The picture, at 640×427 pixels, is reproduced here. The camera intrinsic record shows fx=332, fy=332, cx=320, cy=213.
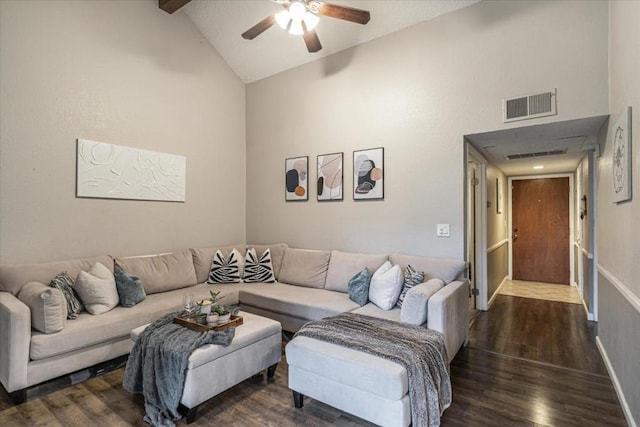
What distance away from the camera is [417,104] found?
3.44 meters

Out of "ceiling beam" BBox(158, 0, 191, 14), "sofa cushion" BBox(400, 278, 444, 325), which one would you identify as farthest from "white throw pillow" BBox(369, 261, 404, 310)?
"ceiling beam" BBox(158, 0, 191, 14)

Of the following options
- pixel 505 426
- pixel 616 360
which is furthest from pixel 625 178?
pixel 505 426

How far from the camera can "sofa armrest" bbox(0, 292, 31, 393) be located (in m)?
2.17

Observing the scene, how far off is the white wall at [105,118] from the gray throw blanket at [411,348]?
2.50m

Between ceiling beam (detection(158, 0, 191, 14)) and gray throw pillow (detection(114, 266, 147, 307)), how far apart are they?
2712 mm

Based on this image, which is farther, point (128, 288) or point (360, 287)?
point (360, 287)

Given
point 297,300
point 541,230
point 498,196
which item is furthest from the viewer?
point 541,230

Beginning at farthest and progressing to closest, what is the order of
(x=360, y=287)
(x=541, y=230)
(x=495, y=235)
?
(x=541, y=230), (x=495, y=235), (x=360, y=287)

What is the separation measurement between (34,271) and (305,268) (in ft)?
8.03

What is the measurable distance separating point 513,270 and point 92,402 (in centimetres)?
688

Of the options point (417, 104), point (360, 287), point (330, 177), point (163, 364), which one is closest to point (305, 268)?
point (360, 287)

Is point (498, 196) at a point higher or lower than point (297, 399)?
higher

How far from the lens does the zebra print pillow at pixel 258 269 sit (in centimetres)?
395

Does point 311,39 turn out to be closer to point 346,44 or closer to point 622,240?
point 346,44
